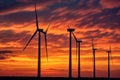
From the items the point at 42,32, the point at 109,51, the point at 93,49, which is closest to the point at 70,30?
the point at 42,32

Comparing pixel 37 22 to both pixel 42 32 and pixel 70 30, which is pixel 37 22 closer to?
pixel 42 32

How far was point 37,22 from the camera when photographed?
7244 centimetres

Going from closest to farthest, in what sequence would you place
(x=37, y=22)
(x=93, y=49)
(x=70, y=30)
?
(x=37, y=22), (x=70, y=30), (x=93, y=49)

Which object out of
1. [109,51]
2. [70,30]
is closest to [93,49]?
[109,51]

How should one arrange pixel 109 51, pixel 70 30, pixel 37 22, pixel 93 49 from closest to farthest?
1. pixel 37 22
2. pixel 70 30
3. pixel 93 49
4. pixel 109 51

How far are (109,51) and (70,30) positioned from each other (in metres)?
48.7

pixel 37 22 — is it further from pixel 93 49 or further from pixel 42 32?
pixel 93 49

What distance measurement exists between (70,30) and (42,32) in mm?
19544

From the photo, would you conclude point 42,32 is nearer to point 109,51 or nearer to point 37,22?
point 37,22

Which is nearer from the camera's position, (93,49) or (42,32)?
(42,32)

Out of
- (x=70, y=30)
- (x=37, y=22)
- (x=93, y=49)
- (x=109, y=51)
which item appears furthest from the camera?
(x=109, y=51)

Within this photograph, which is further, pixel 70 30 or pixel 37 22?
pixel 70 30

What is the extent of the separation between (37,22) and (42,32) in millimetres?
2236

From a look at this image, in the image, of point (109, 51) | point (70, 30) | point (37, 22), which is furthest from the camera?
point (109, 51)
